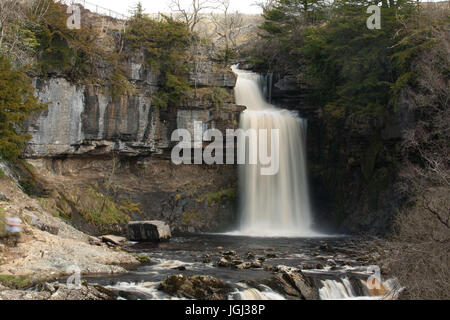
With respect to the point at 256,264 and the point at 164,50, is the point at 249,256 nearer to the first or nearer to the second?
the point at 256,264

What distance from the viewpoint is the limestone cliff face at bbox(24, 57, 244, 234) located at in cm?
2589

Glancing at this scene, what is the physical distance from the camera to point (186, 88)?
2944cm

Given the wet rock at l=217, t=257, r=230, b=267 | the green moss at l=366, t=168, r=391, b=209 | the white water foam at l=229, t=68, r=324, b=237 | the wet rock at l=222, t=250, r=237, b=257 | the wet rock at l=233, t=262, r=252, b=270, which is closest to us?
the wet rock at l=233, t=262, r=252, b=270

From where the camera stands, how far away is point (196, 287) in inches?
501

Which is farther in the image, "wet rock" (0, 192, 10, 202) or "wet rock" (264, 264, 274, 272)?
"wet rock" (0, 192, 10, 202)

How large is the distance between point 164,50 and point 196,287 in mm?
20818

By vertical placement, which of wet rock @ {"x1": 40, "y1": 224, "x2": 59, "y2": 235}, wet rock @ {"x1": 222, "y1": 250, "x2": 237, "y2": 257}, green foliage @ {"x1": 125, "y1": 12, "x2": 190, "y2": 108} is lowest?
wet rock @ {"x1": 222, "y1": 250, "x2": 237, "y2": 257}

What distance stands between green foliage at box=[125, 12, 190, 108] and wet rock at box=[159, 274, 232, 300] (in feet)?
59.7

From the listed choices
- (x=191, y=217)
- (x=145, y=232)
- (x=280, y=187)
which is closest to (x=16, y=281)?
(x=145, y=232)

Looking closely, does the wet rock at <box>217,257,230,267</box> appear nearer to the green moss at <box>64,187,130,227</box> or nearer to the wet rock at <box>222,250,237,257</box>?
the wet rock at <box>222,250,237,257</box>

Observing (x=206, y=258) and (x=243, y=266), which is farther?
(x=206, y=258)

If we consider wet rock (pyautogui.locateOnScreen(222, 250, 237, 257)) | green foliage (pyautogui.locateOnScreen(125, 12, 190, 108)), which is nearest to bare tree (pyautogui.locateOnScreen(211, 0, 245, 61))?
green foliage (pyautogui.locateOnScreen(125, 12, 190, 108))

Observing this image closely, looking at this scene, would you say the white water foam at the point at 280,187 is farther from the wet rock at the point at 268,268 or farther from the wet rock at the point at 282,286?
the wet rock at the point at 282,286

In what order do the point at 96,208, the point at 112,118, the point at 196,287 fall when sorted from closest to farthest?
the point at 196,287 < the point at 96,208 < the point at 112,118
